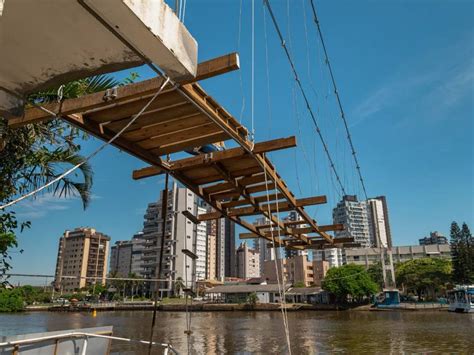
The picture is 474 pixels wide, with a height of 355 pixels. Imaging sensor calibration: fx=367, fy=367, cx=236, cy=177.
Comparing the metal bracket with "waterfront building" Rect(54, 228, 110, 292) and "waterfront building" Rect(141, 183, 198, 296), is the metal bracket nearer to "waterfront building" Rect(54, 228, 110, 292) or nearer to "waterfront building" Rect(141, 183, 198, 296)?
"waterfront building" Rect(141, 183, 198, 296)

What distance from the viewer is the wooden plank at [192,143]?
176 inches

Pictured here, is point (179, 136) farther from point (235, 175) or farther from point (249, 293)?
point (249, 293)

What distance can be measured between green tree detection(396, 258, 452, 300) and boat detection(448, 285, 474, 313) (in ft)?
56.7

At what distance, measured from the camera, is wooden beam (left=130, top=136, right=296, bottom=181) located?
502 centimetres

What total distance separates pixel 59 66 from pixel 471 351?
20526 mm

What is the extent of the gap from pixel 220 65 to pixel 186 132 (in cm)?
152

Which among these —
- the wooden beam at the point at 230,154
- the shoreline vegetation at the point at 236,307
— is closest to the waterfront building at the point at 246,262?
the shoreline vegetation at the point at 236,307

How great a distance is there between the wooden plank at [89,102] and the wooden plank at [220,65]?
36 cm

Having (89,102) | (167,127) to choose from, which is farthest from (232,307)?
(89,102)

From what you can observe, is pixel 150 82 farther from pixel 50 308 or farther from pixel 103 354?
pixel 50 308

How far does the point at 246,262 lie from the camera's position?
134 meters

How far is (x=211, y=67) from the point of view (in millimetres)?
3121

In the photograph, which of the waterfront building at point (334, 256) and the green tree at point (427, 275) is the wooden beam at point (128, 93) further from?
the waterfront building at point (334, 256)

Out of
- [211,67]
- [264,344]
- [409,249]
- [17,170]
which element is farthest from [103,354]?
[409,249]
